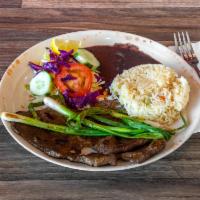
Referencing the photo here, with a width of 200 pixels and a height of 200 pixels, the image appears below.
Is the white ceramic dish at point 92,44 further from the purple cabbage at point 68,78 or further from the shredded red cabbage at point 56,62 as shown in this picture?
the purple cabbage at point 68,78

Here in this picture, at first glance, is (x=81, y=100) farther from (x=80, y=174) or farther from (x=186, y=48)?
(x=186, y=48)

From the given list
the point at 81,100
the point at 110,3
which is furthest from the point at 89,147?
the point at 110,3

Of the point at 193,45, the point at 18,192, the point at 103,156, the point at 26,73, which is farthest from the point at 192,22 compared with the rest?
the point at 18,192

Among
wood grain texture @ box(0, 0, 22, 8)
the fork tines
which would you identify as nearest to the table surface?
the fork tines

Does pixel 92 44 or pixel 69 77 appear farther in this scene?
pixel 92 44

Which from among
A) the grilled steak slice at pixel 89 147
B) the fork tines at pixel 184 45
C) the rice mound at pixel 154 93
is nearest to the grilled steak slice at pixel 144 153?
the grilled steak slice at pixel 89 147
